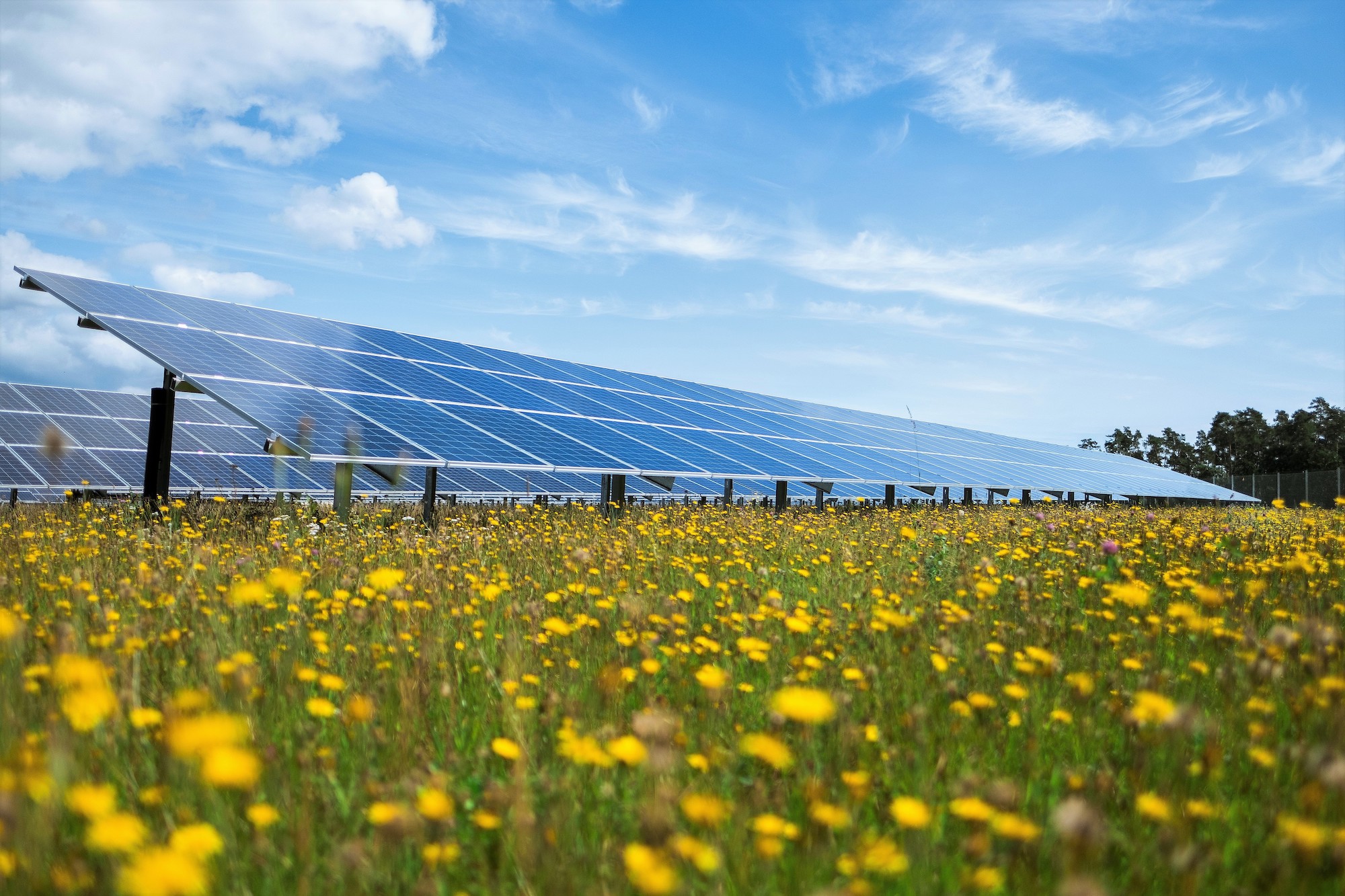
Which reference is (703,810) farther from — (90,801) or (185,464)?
(185,464)

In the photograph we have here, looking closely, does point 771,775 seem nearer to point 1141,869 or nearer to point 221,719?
point 1141,869

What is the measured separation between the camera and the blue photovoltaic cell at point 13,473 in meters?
16.0

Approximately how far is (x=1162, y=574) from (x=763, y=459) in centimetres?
1142

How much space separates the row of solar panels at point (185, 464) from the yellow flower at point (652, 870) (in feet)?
42.1

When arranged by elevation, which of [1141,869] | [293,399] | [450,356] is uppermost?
[450,356]

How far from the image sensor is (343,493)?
881 centimetres

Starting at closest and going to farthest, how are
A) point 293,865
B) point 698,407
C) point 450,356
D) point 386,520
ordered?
1. point 293,865
2. point 386,520
3. point 450,356
4. point 698,407

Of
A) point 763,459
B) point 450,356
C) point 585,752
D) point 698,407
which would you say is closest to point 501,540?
point 585,752

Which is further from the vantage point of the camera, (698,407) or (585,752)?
(698,407)

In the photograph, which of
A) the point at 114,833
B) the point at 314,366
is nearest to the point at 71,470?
the point at 314,366

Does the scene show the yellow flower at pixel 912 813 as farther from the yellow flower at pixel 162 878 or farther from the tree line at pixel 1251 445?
the tree line at pixel 1251 445

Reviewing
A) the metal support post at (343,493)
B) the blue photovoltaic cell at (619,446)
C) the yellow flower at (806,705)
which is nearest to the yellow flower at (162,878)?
the yellow flower at (806,705)

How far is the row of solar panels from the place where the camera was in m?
17.2

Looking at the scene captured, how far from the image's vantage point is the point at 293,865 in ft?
7.06
